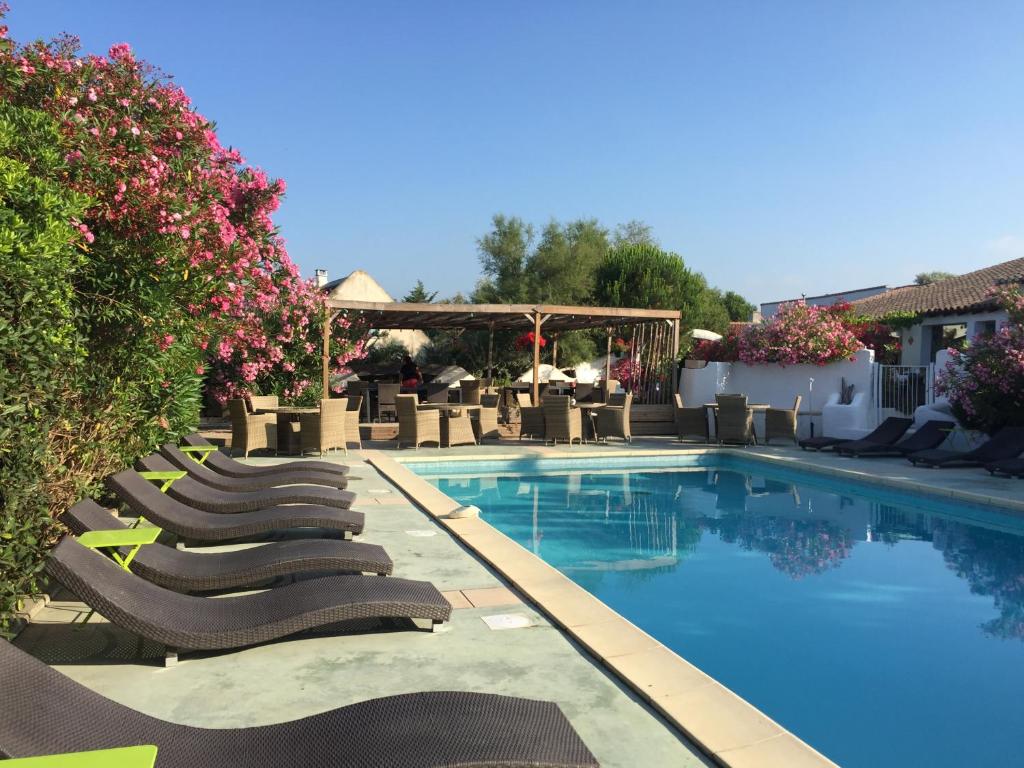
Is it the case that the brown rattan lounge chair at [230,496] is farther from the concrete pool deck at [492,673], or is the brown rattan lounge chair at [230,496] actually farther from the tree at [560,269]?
the tree at [560,269]

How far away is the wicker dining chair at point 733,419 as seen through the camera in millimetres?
13906

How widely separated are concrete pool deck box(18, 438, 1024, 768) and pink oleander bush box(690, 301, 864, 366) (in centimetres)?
1209

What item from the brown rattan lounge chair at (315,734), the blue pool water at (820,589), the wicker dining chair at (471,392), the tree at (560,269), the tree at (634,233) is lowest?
the blue pool water at (820,589)

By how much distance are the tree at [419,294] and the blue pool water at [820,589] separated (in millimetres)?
21641

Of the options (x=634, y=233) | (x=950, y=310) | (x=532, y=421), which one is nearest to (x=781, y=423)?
(x=532, y=421)

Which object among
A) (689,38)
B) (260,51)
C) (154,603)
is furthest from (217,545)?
(689,38)

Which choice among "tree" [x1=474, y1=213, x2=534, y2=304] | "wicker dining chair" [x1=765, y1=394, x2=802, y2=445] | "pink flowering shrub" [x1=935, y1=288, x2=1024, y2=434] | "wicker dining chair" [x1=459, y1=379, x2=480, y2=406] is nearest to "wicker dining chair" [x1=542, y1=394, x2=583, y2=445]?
"wicker dining chair" [x1=459, y1=379, x2=480, y2=406]

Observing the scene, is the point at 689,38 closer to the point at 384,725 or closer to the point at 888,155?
the point at 888,155

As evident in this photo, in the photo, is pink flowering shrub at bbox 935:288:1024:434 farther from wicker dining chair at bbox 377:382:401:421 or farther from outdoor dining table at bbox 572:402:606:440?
wicker dining chair at bbox 377:382:401:421


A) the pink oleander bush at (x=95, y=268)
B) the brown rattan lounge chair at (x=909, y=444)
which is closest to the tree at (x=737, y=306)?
the brown rattan lounge chair at (x=909, y=444)

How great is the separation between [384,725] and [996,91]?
12.0 metres

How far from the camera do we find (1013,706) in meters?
4.24

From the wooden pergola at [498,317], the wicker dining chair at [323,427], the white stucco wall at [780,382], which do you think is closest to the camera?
the wicker dining chair at [323,427]

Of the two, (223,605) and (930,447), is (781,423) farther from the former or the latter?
(223,605)
